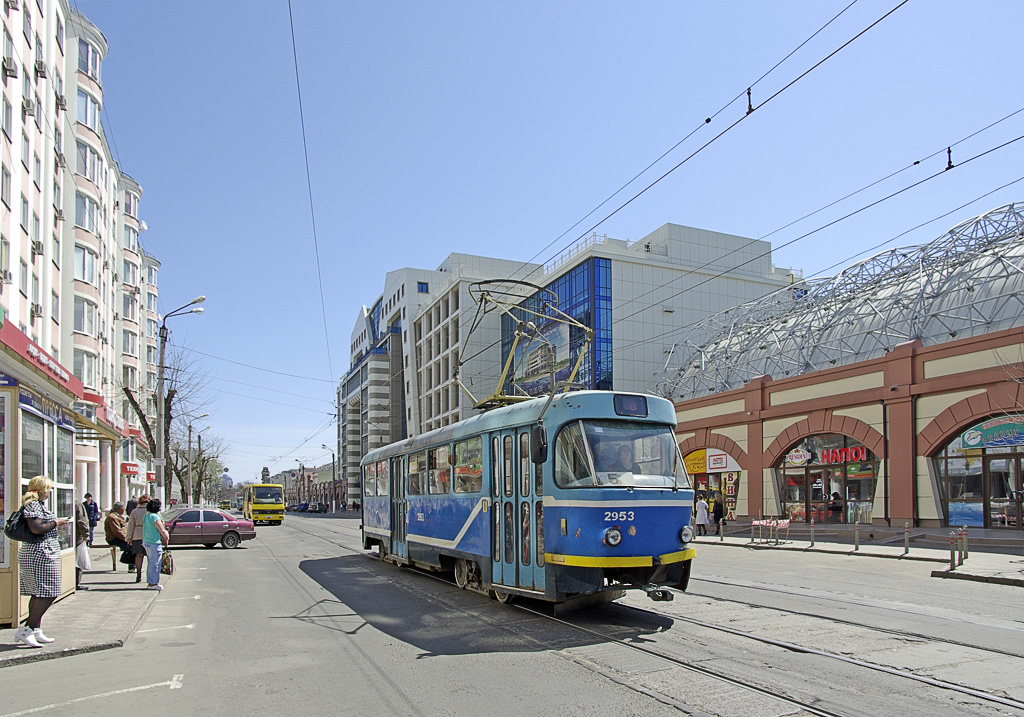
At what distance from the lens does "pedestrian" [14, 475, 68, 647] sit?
9000 millimetres

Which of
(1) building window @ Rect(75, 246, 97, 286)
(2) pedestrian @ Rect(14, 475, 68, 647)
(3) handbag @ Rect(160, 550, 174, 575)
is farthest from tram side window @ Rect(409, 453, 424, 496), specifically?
(1) building window @ Rect(75, 246, 97, 286)

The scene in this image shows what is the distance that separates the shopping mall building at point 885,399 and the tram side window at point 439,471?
693 inches

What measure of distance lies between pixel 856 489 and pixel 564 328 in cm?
3271

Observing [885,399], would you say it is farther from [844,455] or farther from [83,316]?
[83,316]

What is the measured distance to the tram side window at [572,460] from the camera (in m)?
9.91

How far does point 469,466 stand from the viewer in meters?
12.9

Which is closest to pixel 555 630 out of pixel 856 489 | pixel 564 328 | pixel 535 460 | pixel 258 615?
pixel 535 460

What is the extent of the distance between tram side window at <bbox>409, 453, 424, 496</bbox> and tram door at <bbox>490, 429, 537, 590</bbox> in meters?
4.19

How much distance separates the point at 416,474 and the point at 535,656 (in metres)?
8.26

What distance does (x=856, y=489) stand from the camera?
29.4 meters

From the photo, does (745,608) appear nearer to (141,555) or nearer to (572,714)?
(572,714)

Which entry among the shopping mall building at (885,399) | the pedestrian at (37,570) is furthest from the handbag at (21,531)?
the shopping mall building at (885,399)

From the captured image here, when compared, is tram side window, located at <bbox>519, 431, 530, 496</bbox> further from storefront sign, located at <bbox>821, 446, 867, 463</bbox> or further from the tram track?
storefront sign, located at <bbox>821, 446, 867, 463</bbox>

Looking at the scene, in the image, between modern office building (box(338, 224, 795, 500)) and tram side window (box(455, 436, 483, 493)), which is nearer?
tram side window (box(455, 436, 483, 493))
